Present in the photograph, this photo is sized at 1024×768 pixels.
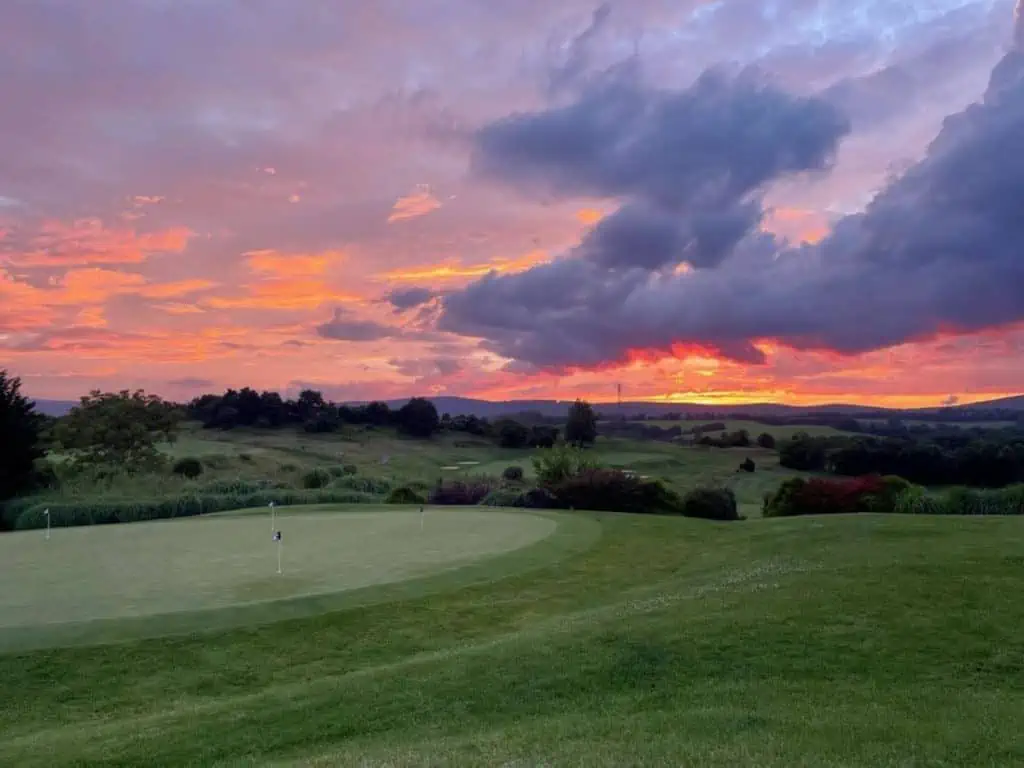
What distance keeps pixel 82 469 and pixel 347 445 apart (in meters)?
35.0

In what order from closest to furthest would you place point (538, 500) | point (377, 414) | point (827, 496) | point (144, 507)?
1. point (827, 496)
2. point (144, 507)
3. point (538, 500)
4. point (377, 414)

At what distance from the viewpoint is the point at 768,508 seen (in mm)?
29891

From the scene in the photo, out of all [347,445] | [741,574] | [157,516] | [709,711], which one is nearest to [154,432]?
[157,516]

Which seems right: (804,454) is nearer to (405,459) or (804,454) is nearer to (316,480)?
(405,459)

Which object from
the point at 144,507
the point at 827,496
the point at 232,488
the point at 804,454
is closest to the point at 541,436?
the point at 804,454

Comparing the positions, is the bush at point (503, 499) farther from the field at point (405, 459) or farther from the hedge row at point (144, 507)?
the field at point (405, 459)

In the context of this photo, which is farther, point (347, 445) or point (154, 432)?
point (347, 445)

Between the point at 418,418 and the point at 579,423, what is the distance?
725 inches

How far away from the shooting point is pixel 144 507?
91.1ft

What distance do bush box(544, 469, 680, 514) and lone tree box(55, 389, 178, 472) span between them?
26167 millimetres

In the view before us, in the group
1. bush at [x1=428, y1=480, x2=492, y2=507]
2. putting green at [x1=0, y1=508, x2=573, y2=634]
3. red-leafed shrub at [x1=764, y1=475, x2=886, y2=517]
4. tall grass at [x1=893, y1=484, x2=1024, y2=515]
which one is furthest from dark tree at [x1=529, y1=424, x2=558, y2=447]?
putting green at [x1=0, y1=508, x2=573, y2=634]

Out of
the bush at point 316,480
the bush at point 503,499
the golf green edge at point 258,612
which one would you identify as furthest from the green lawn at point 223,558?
the bush at point 316,480

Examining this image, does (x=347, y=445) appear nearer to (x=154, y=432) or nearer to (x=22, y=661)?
(x=154, y=432)

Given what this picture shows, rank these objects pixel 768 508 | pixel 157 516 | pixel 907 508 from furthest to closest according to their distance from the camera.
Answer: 1. pixel 768 508
2. pixel 157 516
3. pixel 907 508
